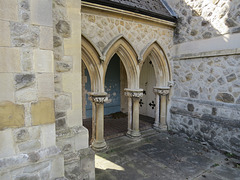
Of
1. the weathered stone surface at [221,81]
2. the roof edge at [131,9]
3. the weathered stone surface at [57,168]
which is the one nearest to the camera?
the weathered stone surface at [57,168]

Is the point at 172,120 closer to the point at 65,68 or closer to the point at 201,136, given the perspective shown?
the point at 201,136

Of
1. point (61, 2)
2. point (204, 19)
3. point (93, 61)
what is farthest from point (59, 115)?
point (204, 19)

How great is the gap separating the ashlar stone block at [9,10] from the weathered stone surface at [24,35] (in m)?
0.05

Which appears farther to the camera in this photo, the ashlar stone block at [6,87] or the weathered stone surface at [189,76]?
the weathered stone surface at [189,76]

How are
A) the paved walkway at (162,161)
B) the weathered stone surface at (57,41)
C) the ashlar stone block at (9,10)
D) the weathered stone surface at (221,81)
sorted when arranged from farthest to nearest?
the weathered stone surface at (221,81), the paved walkway at (162,161), the weathered stone surface at (57,41), the ashlar stone block at (9,10)

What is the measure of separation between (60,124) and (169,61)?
369 cm

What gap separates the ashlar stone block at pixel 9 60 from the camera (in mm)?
1379

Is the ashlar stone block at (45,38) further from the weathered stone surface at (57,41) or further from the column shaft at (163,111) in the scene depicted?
the column shaft at (163,111)

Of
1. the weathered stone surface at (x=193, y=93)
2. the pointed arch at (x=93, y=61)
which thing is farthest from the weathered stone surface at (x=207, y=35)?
the pointed arch at (x=93, y=61)

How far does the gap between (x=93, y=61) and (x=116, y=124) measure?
2.71 metres

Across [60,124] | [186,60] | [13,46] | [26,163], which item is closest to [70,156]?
[60,124]

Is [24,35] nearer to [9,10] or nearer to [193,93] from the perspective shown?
[9,10]

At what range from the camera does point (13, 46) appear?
1409mm

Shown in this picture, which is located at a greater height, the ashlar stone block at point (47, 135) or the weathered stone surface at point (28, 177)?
the ashlar stone block at point (47, 135)
